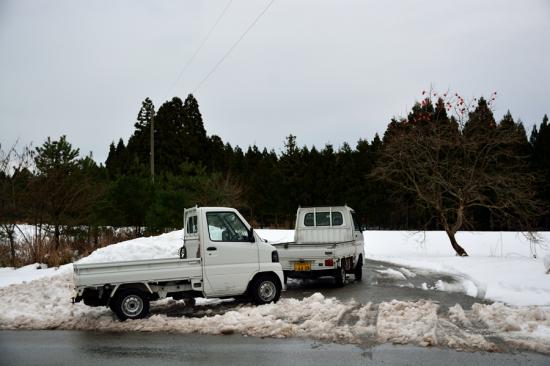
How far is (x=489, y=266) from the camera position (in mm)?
17250

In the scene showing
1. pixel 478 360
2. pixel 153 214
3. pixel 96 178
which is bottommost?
pixel 478 360

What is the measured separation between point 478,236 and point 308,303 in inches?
936

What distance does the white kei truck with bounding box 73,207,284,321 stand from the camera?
30.9 feet

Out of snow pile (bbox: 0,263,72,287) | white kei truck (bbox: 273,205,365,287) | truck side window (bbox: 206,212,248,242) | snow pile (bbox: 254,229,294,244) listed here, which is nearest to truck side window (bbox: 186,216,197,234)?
truck side window (bbox: 206,212,248,242)

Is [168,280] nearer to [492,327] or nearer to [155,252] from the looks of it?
[492,327]

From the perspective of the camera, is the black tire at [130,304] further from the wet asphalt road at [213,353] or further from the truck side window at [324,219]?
the truck side window at [324,219]

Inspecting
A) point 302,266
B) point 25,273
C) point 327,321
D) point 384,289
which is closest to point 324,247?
point 302,266

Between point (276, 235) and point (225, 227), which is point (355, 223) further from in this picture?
point (276, 235)

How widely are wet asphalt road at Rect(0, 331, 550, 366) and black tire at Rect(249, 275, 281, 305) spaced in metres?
2.48

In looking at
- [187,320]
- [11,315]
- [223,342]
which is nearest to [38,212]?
[11,315]

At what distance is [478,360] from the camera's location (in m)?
6.57

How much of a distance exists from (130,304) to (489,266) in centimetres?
1211

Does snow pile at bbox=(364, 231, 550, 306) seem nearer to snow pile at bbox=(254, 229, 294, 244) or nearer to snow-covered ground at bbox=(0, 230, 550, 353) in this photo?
snow-covered ground at bbox=(0, 230, 550, 353)

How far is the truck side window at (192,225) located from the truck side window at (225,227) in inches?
20.6
